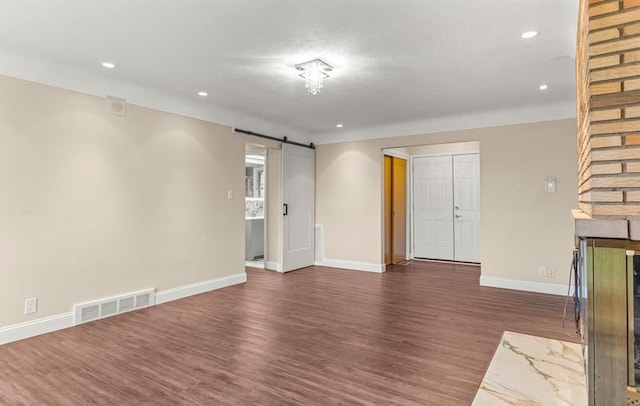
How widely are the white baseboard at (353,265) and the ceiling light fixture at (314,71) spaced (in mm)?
3616

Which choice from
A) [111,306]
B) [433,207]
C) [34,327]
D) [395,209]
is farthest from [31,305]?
[433,207]

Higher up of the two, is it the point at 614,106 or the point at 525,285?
the point at 614,106

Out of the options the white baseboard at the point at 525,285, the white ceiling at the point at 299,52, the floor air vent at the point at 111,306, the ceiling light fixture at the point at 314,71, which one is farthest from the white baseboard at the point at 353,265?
the ceiling light fixture at the point at 314,71

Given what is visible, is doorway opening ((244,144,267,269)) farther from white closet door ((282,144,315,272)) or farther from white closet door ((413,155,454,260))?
white closet door ((413,155,454,260))

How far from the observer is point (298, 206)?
639 cm

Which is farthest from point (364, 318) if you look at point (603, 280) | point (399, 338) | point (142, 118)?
point (142, 118)

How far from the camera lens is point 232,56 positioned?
10.2 ft

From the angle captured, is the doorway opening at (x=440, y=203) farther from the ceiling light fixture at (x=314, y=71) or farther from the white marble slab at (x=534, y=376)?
the white marble slab at (x=534, y=376)

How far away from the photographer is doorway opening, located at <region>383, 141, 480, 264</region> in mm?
6793

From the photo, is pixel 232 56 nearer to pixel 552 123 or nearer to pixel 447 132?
pixel 447 132

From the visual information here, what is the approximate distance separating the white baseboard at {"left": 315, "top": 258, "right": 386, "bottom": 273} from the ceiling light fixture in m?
3.62

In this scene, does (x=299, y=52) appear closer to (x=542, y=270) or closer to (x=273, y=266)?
(x=273, y=266)

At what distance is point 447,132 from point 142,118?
4.32m

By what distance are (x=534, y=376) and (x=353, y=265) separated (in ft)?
13.9
